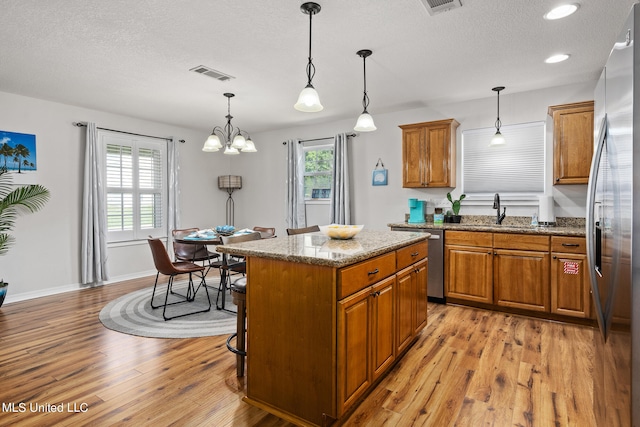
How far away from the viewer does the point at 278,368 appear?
6.64ft

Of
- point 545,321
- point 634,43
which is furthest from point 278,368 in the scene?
point 545,321

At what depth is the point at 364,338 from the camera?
2.06m

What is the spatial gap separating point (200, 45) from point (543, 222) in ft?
13.0

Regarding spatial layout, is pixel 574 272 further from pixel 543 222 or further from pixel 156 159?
pixel 156 159

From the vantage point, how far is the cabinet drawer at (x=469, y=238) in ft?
12.8

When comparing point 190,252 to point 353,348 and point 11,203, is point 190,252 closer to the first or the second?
point 11,203

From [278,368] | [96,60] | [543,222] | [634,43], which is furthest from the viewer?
[543,222]

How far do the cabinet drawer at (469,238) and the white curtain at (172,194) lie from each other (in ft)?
14.4

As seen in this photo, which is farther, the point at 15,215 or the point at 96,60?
the point at 15,215

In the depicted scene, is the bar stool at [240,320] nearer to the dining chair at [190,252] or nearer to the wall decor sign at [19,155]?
the dining chair at [190,252]

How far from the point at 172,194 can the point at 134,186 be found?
0.59 metres

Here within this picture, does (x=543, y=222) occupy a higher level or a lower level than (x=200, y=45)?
lower

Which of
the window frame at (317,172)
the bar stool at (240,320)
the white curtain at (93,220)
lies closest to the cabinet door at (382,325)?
the bar stool at (240,320)

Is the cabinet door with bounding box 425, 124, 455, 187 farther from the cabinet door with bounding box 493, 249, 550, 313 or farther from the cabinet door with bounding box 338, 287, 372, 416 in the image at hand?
the cabinet door with bounding box 338, 287, 372, 416
